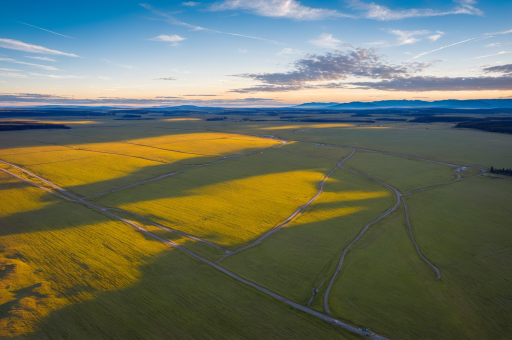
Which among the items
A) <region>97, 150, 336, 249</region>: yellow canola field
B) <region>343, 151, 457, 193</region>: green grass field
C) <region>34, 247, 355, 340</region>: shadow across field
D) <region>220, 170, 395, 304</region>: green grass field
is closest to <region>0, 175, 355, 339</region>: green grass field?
<region>34, 247, 355, 340</region>: shadow across field

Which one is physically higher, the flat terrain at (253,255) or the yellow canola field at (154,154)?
the yellow canola field at (154,154)

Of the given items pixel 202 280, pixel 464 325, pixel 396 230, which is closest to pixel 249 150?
pixel 396 230

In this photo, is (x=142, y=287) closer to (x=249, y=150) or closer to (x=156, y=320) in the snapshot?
(x=156, y=320)

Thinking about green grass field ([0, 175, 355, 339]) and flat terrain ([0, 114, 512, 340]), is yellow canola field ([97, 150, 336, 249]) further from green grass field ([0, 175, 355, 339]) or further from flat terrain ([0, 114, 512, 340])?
green grass field ([0, 175, 355, 339])

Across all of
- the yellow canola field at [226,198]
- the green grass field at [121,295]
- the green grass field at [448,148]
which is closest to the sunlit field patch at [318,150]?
the green grass field at [448,148]

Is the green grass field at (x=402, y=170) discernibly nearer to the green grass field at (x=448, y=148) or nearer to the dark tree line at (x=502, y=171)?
the dark tree line at (x=502, y=171)
